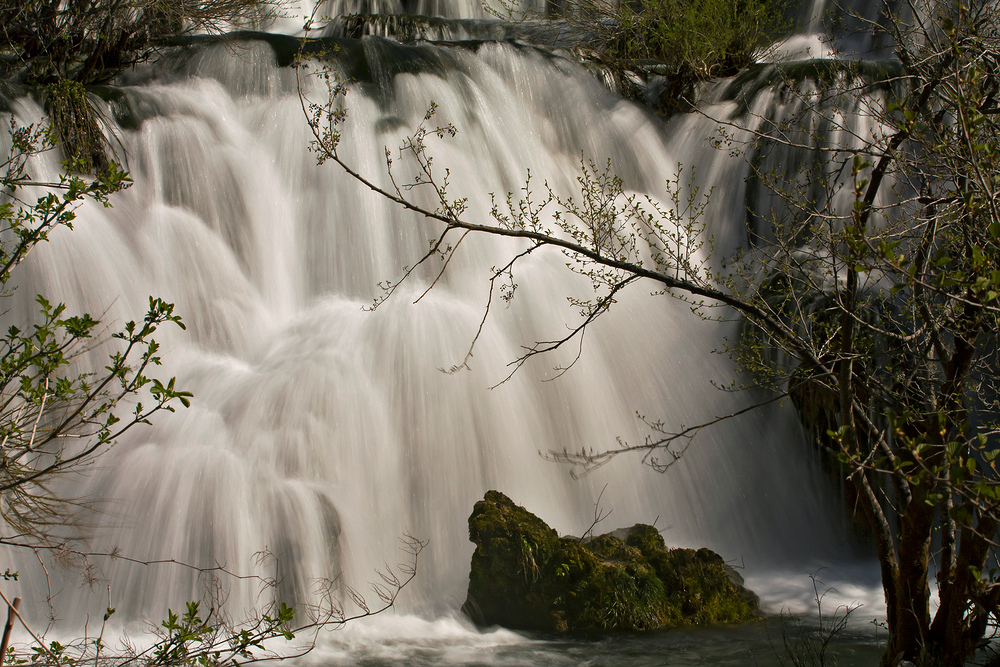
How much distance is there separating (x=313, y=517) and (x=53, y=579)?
1.88 m

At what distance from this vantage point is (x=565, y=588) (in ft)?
21.6

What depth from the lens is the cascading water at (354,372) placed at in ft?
21.4

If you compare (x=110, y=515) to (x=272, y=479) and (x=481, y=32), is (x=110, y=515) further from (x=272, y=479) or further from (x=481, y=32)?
(x=481, y=32)

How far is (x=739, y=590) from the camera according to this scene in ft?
22.6

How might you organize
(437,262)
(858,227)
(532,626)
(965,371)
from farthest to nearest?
(437,262), (532,626), (965,371), (858,227)

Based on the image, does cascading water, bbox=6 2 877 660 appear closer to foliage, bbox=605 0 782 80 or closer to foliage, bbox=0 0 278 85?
foliage, bbox=0 0 278 85

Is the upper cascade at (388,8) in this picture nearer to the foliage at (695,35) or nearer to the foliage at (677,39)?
the foliage at (677,39)

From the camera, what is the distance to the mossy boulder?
6520 millimetres

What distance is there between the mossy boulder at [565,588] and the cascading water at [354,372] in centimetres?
52

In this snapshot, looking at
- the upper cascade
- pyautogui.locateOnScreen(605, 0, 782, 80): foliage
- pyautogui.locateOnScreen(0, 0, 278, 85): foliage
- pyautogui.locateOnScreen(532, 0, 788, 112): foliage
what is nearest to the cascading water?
pyautogui.locateOnScreen(0, 0, 278, 85): foliage

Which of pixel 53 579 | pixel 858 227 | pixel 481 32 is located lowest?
pixel 53 579

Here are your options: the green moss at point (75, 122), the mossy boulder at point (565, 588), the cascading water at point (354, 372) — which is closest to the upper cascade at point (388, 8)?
the cascading water at point (354, 372)

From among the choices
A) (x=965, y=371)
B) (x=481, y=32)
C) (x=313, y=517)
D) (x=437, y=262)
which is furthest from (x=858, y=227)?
(x=481, y=32)

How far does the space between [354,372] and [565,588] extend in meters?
2.76
